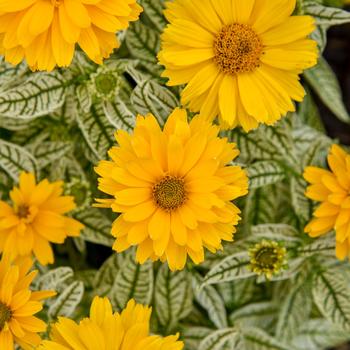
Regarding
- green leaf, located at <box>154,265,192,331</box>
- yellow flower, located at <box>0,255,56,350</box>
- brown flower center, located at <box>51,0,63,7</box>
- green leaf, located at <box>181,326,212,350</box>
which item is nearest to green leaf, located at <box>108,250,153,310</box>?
green leaf, located at <box>154,265,192,331</box>

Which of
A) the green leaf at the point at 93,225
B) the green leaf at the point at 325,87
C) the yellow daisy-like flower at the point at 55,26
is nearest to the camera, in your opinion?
the yellow daisy-like flower at the point at 55,26

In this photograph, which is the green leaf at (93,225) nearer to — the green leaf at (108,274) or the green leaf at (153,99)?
the green leaf at (108,274)

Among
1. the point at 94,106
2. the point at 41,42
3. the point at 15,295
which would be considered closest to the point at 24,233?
the point at 15,295

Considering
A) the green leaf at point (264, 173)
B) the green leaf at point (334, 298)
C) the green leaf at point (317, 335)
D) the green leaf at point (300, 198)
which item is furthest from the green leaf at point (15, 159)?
the green leaf at point (317, 335)

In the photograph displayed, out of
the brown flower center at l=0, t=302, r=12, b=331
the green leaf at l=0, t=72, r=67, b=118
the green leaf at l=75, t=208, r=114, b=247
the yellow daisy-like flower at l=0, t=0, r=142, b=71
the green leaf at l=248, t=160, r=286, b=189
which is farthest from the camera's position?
the green leaf at l=75, t=208, r=114, b=247

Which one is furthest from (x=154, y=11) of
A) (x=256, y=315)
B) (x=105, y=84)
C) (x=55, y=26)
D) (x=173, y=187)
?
(x=256, y=315)

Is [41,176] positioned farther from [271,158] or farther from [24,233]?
[271,158]

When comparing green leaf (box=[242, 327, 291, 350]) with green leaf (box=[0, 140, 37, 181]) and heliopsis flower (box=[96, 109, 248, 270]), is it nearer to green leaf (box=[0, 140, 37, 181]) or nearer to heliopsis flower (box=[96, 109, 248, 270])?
heliopsis flower (box=[96, 109, 248, 270])
